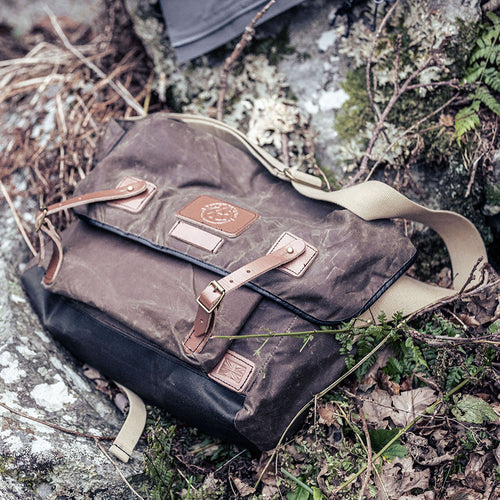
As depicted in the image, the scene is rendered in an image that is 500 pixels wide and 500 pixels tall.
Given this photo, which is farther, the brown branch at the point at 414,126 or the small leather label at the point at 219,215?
the brown branch at the point at 414,126

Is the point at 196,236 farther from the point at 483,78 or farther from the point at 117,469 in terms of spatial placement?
the point at 483,78

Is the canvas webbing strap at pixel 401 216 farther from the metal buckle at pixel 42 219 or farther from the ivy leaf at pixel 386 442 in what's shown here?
the metal buckle at pixel 42 219

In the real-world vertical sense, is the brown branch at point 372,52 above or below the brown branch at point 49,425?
above

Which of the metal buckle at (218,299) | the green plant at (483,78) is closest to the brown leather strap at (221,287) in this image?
the metal buckle at (218,299)

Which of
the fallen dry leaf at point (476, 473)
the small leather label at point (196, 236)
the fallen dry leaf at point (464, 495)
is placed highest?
the small leather label at point (196, 236)

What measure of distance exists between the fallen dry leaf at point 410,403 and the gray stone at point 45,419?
3.45ft

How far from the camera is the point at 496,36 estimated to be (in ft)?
7.41

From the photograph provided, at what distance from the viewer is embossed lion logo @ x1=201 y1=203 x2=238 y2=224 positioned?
1.95 metres

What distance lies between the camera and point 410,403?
75.5 inches

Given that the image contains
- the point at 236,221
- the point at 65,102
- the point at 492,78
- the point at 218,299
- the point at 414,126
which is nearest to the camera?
the point at 218,299

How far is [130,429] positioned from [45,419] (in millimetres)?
339

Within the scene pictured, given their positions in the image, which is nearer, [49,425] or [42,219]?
[49,425]

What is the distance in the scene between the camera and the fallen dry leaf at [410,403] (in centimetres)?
189

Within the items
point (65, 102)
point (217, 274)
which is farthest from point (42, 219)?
point (65, 102)
